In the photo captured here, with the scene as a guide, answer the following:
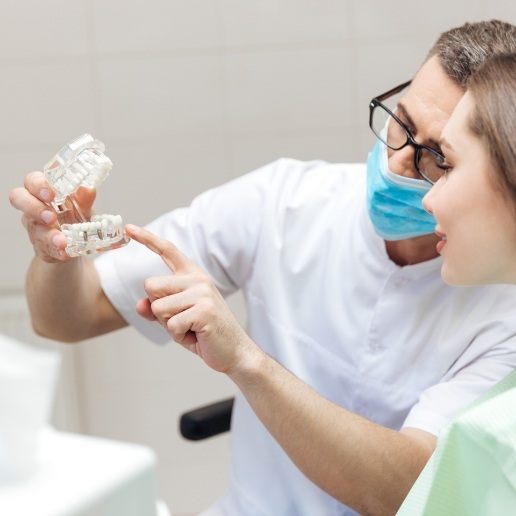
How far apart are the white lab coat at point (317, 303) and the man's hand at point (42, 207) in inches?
9.9

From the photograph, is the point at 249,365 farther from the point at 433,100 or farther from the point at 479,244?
the point at 433,100

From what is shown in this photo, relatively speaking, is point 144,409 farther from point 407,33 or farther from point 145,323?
point 407,33

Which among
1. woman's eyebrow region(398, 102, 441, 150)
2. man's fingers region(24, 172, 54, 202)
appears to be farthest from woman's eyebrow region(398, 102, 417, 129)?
man's fingers region(24, 172, 54, 202)

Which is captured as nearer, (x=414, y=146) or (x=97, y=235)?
(x=97, y=235)

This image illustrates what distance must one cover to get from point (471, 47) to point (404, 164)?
17cm

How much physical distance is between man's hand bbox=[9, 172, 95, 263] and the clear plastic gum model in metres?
0.04

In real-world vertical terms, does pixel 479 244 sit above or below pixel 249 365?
above

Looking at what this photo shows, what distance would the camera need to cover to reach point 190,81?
2.19 m

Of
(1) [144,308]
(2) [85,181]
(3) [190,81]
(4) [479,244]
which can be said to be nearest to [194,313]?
(1) [144,308]

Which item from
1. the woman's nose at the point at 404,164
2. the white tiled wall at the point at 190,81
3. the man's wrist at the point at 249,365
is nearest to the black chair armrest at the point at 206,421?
the man's wrist at the point at 249,365

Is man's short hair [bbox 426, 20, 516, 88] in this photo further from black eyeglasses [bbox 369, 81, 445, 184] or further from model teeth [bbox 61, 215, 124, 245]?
model teeth [bbox 61, 215, 124, 245]

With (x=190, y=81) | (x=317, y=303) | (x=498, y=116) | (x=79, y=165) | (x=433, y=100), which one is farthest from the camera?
(x=190, y=81)

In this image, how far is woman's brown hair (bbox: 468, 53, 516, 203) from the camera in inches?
39.0

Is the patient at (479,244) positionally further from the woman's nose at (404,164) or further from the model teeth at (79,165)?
the model teeth at (79,165)
